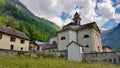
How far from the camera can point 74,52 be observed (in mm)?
35188

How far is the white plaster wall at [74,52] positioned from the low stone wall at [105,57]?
1.45 metres

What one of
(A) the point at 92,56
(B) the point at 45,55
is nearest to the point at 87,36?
(A) the point at 92,56

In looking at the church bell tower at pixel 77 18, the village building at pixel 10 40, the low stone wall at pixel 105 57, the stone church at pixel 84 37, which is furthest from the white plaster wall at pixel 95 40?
the village building at pixel 10 40

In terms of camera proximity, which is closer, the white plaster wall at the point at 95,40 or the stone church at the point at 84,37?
the stone church at the point at 84,37

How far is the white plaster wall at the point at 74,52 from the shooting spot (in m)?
34.6

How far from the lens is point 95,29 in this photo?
47.9 meters

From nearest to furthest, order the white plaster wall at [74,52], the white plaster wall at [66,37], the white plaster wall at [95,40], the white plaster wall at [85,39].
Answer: the white plaster wall at [74,52] → the white plaster wall at [85,39] → the white plaster wall at [95,40] → the white plaster wall at [66,37]

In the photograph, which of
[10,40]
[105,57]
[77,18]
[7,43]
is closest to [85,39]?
[77,18]

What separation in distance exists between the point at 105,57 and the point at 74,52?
653 centimetres

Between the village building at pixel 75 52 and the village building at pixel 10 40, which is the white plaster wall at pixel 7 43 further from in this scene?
the village building at pixel 75 52

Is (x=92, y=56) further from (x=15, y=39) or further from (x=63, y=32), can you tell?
(x=15, y=39)

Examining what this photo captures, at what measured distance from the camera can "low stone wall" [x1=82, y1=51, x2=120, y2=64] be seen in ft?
104

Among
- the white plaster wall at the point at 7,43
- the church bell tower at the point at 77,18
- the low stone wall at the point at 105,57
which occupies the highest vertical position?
the church bell tower at the point at 77,18

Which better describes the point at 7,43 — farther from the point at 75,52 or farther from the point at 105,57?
the point at 105,57
